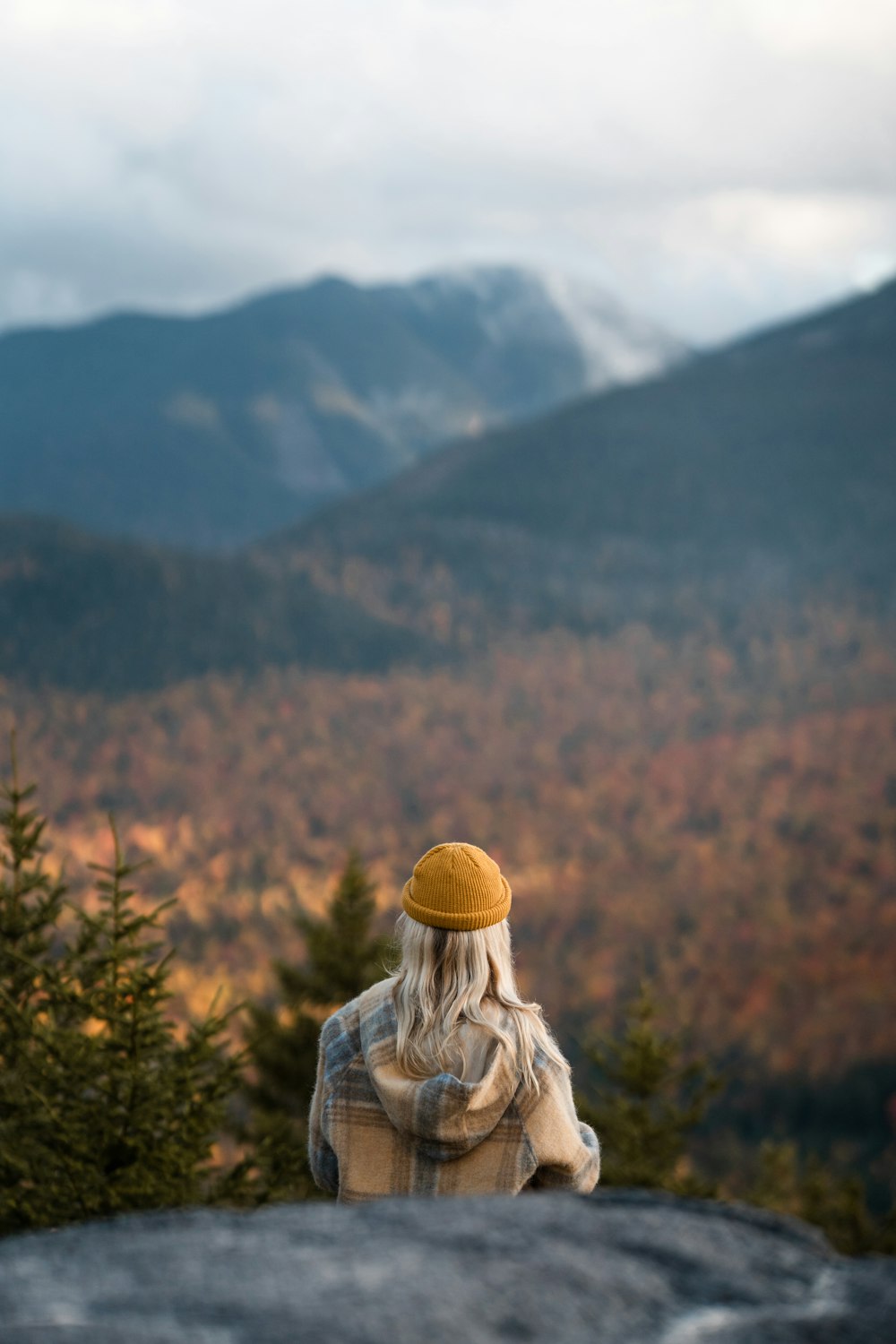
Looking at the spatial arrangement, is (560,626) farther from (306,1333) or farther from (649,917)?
(306,1333)

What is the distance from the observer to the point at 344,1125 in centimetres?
284

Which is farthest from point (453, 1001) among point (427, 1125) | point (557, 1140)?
point (557, 1140)

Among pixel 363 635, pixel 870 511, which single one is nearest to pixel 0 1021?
pixel 363 635

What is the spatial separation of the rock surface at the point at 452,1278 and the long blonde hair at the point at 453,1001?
1.16 meters

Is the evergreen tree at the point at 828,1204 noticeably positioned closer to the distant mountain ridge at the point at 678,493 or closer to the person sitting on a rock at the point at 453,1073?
the person sitting on a rock at the point at 453,1073

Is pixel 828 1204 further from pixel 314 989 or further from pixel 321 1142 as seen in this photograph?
pixel 321 1142

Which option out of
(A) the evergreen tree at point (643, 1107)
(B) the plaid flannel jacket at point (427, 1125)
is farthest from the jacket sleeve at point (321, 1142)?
(A) the evergreen tree at point (643, 1107)

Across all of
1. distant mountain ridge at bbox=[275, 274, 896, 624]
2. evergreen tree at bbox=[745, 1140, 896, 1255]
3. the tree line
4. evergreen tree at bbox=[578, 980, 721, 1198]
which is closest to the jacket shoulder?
the tree line

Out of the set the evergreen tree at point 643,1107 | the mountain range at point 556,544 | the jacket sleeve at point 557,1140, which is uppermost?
the mountain range at point 556,544

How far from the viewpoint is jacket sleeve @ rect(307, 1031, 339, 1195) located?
2.89 metres

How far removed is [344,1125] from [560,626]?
138m

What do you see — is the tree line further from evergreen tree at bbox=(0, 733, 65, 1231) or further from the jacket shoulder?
the jacket shoulder

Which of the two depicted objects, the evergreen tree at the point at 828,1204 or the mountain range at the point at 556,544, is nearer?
the evergreen tree at the point at 828,1204

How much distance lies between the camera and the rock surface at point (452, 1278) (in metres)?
1.29
